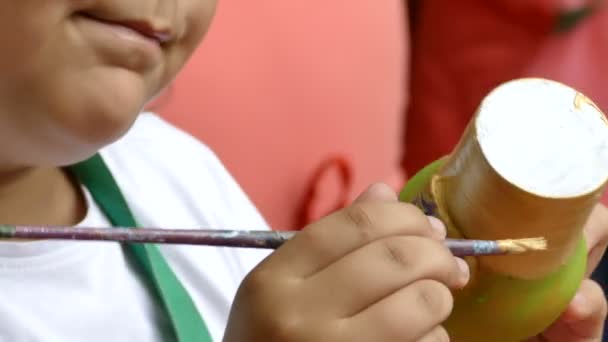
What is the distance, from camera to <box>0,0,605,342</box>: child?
1.32 feet

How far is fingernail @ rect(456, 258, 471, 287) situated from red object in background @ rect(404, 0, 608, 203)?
2.12 feet

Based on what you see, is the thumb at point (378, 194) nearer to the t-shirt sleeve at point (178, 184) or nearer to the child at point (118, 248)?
the child at point (118, 248)

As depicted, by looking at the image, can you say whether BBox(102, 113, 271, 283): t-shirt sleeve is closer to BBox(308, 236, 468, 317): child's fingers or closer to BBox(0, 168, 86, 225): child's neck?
BBox(0, 168, 86, 225): child's neck

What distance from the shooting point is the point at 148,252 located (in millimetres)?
591

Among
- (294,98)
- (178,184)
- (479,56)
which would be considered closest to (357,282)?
(178,184)

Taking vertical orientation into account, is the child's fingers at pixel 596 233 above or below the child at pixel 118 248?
below

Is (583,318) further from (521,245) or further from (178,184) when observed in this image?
(178,184)

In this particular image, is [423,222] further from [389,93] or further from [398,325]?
[389,93]

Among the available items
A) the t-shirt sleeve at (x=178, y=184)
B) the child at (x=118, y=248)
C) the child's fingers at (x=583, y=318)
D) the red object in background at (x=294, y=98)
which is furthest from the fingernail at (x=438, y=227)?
the red object in background at (x=294, y=98)

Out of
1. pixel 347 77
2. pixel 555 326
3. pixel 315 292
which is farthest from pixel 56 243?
pixel 347 77

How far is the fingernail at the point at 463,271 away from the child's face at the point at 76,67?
6.8 inches

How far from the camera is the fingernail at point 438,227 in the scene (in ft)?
1.41

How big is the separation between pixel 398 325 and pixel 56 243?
0.76 ft

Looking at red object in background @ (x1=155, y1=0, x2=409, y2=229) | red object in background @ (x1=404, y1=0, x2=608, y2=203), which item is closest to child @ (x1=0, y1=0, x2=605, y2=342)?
red object in background @ (x1=155, y1=0, x2=409, y2=229)
